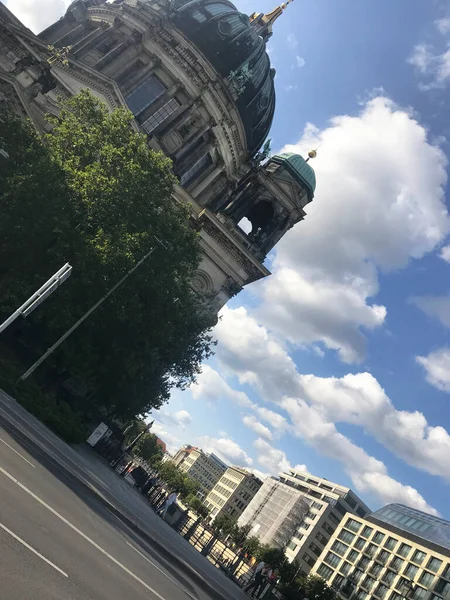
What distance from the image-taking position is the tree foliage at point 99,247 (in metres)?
25.5

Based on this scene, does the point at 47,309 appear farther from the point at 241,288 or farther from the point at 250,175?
the point at 250,175

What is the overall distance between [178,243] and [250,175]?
24582 mm

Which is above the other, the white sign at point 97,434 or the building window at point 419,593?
the building window at point 419,593

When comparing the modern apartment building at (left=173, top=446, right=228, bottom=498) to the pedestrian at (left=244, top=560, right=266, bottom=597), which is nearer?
the pedestrian at (left=244, top=560, right=266, bottom=597)

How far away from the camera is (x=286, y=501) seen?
112 m

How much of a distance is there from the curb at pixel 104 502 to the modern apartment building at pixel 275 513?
9647 centimetres

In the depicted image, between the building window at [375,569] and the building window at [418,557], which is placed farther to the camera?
the building window at [375,569]

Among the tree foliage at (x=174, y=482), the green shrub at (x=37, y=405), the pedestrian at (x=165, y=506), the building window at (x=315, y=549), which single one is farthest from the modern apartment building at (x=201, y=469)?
the green shrub at (x=37, y=405)

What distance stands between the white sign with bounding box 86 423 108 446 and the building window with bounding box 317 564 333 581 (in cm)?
8140

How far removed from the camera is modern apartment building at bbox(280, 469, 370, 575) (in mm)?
98250

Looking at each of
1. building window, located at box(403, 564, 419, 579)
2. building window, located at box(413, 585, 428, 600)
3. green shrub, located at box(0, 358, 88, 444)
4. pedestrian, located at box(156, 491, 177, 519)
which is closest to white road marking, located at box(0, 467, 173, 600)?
green shrub, located at box(0, 358, 88, 444)

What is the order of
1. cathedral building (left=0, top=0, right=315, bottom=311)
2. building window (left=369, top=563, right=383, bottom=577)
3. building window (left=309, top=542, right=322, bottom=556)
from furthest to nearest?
1. building window (left=309, top=542, right=322, bottom=556)
2. building window (left=369, top=563, right=383, bottom=577)
3. cathedral building (left=0, top=0, right=315, bottom=311)

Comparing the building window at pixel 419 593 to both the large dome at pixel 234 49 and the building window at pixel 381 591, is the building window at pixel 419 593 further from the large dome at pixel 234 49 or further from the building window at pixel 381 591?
the large dome at pixel 234 49

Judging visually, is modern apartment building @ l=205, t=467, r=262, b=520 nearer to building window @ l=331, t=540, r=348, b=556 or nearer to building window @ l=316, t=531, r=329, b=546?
building window @ l=316, t=531, r=329, b=546
